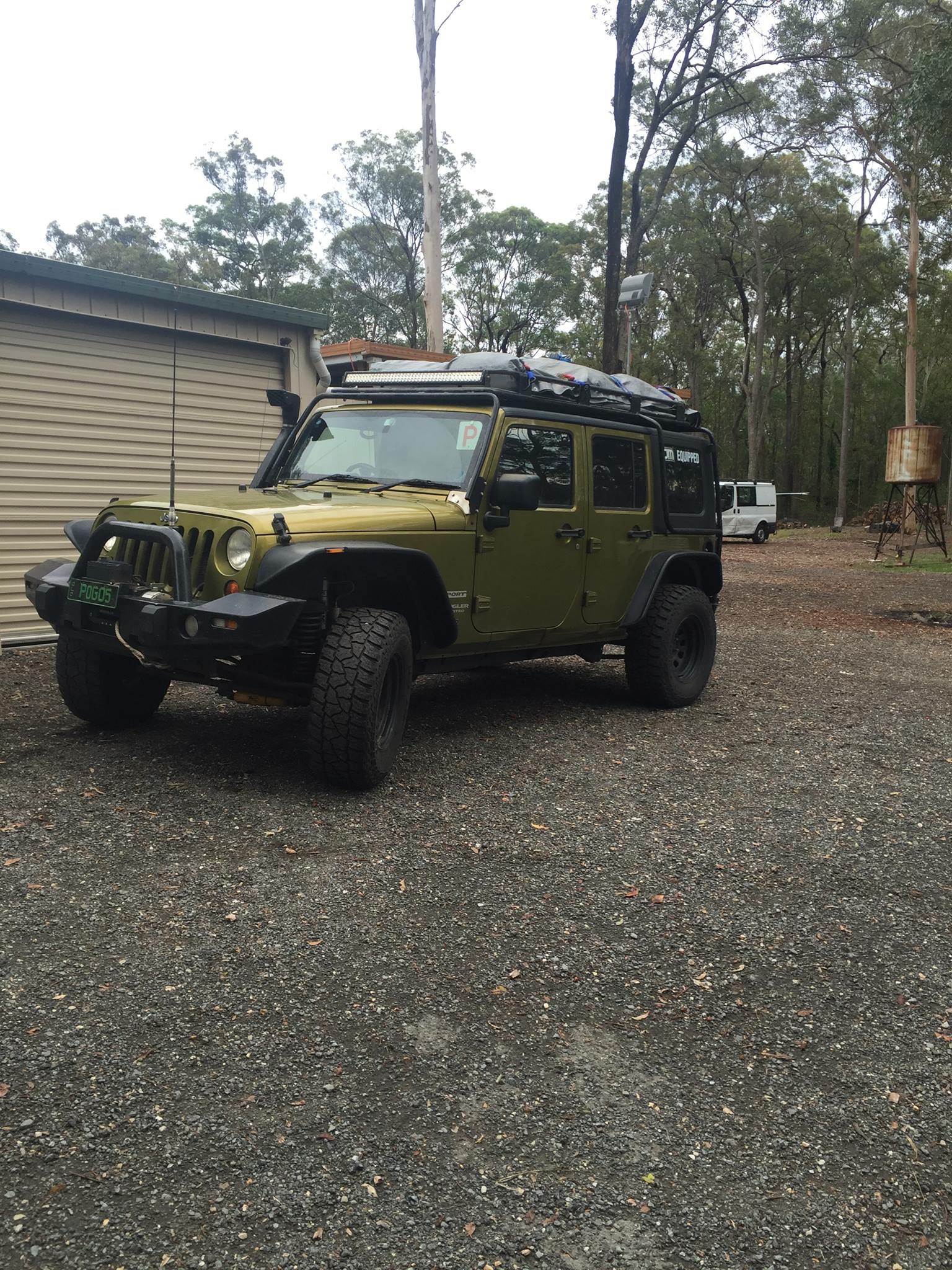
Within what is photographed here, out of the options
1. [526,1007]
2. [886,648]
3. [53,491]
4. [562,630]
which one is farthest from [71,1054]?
[886,648]

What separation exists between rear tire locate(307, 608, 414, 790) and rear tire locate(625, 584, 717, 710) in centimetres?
257

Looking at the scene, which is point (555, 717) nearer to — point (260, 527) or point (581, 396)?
point (581, 396)

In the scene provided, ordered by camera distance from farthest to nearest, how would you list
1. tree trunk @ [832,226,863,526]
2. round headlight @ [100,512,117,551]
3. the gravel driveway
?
tree trunk @ [832,226,863,526] → round headlight @ [100,512,117,551] → the gravel driveway

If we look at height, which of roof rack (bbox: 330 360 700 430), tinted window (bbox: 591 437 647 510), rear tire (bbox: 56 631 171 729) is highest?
roof rack (bbox: 330 360 700 430)

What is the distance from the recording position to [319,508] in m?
4.80

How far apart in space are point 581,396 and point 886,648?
577 cm

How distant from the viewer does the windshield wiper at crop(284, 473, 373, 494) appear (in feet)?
18.6

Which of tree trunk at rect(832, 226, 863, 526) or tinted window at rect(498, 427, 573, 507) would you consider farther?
tree trunk at rect(832, 226, 863, 526)

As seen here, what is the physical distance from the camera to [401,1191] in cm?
224

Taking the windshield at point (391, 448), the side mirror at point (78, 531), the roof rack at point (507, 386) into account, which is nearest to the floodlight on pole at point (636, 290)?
the roof rack at point (507, 386)

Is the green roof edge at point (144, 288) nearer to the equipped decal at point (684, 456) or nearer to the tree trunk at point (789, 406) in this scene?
the equipped decal at point (684, 456)

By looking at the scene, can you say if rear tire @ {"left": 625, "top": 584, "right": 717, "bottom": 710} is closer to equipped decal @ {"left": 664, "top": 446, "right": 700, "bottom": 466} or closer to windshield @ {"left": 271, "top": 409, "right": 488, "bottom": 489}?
equipped decal @ {"left": 664, "top": 446, "right": 700, "bottom": 466}

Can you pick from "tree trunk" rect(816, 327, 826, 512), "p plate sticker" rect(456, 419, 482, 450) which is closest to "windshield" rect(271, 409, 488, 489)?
"p plate sticker" rect(456, 419, 482, 450)

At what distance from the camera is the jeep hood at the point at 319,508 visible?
181 inches
